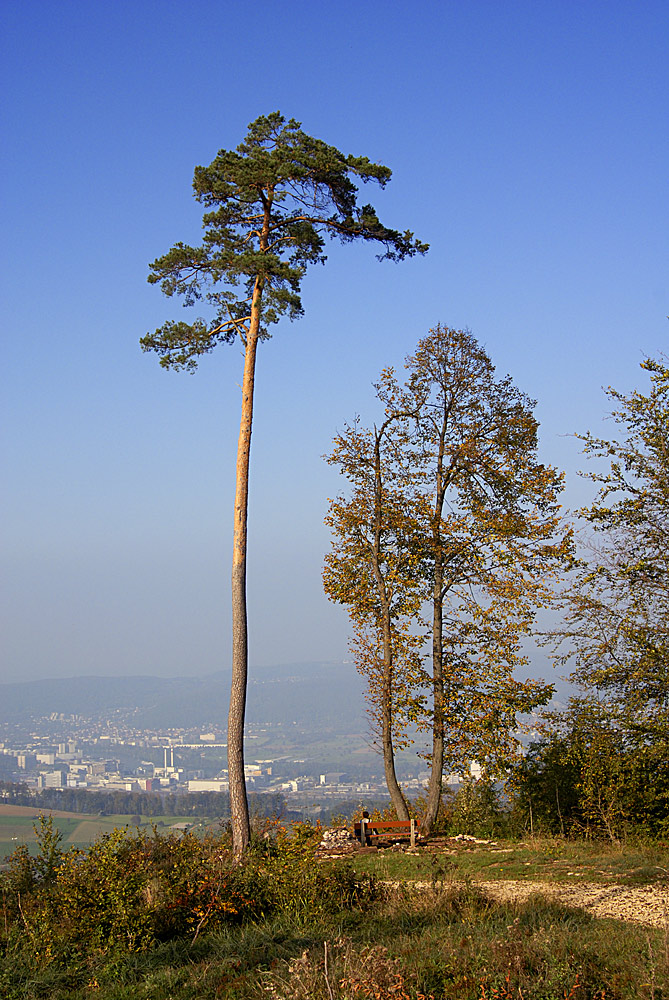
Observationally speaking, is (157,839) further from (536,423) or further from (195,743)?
(195,743)

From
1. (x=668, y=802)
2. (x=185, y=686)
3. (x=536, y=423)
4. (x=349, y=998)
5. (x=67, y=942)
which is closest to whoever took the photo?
(x=349, y=998)

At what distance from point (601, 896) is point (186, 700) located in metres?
133

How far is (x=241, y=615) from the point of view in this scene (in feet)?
45.6

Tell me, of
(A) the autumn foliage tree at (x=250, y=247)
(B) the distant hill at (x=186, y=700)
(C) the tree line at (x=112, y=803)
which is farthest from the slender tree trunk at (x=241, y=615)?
(B) the distant hill at (x=186, y=700)

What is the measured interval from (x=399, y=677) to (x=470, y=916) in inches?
353

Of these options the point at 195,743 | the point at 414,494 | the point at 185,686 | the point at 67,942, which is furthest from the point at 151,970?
the point at 185,686

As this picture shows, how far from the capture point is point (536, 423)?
1750 centimetres

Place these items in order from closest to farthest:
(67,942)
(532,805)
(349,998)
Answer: (349,998)
(67,942)
(532,805)

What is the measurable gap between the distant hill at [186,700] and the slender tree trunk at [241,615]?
97.1 metres

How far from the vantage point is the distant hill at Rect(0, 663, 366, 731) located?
120 meters

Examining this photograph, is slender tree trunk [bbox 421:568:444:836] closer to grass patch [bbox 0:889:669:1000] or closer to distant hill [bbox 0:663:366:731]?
grass patch [bbox 0:889:669:1000]

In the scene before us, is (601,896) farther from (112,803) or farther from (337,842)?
(112,803)

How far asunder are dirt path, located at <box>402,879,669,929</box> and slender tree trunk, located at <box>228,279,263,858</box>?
347 centimetres

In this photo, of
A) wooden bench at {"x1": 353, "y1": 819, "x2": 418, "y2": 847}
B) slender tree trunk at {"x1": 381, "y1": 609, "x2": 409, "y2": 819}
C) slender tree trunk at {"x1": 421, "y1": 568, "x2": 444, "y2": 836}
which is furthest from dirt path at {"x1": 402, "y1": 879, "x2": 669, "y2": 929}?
slender tree trunk at {"x1": 381, "y1": 609, "x2": 409, "y2": 819}
